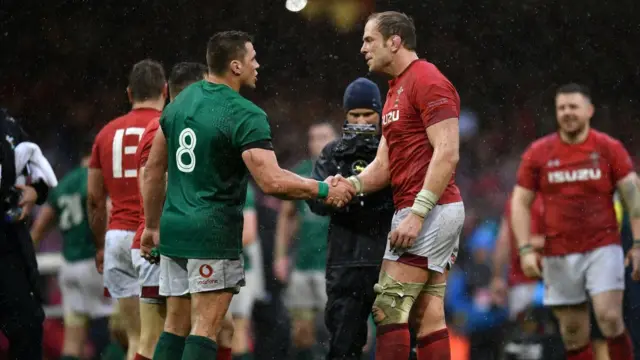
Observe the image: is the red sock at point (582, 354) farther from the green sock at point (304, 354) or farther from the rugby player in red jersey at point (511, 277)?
the green sock at point (304, 354)

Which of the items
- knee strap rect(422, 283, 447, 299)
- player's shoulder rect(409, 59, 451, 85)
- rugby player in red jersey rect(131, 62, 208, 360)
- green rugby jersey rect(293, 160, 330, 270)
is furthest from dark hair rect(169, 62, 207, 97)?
green rugby jersey rect(293, 160, 330, 270)

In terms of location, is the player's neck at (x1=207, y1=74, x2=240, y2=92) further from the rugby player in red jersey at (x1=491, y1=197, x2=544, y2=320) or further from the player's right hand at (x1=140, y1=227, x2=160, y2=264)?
the rugby player in red jersey at (x1=491, y1=197, x2=544, y2=320)

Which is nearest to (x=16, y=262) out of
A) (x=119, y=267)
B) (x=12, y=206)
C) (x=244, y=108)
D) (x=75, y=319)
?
(x=12, y=206)

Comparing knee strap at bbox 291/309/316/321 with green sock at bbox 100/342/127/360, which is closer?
green sock at bbox 100/342/127/360

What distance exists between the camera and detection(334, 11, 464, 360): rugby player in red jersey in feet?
17.3

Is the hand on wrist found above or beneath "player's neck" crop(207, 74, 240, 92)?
beneath

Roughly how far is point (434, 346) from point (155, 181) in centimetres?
149

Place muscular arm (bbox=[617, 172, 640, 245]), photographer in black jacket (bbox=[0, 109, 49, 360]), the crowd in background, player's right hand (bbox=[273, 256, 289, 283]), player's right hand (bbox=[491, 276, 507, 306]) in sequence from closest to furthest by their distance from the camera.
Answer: photographer in black jacket (bbox=[0, 109, 49, 360]), muscular arm (bbox=[617, 172, 640, 245]), player's right hand (bbox=[491, 276, 507, 306]), player's right hand (bbox=[273, 256, 289, 283]), the crowd in background

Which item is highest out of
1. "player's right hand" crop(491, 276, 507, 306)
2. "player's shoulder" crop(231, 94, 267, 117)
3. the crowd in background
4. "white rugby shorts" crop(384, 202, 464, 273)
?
the crowd in background

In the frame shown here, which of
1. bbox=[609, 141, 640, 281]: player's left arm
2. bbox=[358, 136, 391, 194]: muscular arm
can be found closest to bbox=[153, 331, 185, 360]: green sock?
bbox=[358, 136, 391, 194]: muscular arm

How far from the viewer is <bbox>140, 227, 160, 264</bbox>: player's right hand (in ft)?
18.2

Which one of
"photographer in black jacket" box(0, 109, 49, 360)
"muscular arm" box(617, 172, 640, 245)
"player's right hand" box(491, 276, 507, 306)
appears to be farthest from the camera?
"player's right hand" box(491, 276, 507, 306)

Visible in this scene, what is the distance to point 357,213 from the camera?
6219mm

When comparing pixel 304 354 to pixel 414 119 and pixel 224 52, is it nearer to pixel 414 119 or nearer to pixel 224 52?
pixel 414 119
